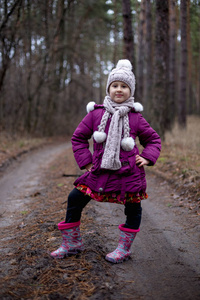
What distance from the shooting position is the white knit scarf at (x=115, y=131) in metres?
2.79

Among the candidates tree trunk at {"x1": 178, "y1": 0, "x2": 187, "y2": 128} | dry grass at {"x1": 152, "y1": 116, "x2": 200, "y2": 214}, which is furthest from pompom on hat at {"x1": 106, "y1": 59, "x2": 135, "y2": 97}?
tree trunk at {"x1": 178, "y1": 0, "x2": 187, "y2": 128}

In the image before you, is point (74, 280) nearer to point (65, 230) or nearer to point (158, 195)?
point (65, 230)

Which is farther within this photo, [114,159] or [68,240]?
[68,240]

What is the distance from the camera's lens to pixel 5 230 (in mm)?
4160

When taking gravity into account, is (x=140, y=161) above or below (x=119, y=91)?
below

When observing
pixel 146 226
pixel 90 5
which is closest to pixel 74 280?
pixel 146 226

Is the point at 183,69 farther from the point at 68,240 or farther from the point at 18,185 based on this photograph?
the point at 68,240

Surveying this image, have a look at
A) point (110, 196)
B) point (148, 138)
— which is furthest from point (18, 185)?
point (148, 138)

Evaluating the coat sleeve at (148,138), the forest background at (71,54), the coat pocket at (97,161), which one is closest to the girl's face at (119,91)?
the coat sleeve at (148,138)

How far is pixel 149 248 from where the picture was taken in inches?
133

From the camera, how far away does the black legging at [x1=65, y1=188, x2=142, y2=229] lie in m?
2.96

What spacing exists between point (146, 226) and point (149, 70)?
1636 cm

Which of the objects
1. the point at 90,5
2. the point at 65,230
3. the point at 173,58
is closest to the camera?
the point at 65,230

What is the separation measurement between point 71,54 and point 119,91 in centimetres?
1936
